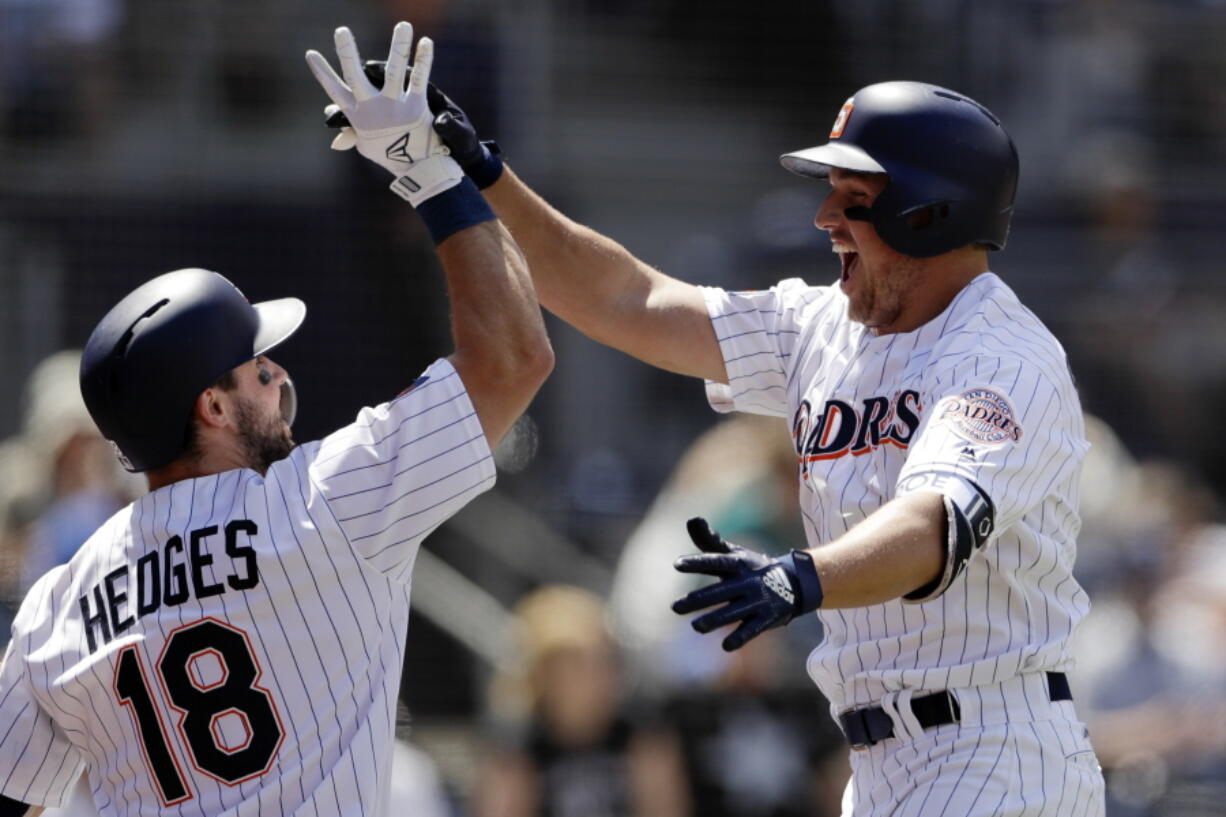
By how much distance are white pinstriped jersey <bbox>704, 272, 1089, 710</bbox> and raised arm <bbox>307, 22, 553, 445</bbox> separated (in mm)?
590

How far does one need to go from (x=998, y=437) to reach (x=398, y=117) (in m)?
1.17

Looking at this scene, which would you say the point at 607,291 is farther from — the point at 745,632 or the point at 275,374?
the point at 745,632

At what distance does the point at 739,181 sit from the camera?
26.2 ft

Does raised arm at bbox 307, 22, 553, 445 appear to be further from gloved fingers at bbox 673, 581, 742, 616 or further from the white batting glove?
gloved fingers at bbox 673, 581, 742, 616

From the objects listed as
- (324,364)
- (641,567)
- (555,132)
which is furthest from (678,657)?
(555,132)

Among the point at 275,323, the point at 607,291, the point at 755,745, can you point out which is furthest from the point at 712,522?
the point at 275,323

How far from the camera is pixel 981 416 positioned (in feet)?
8.57

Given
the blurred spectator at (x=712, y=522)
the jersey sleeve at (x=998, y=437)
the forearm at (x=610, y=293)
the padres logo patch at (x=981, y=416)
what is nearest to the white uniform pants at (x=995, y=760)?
the jersey sleeve at (x=998, y=437)

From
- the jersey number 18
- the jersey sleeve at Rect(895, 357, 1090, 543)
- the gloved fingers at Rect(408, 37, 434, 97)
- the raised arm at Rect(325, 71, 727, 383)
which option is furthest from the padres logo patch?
the jersey number 18

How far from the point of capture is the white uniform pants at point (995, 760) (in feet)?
9.01

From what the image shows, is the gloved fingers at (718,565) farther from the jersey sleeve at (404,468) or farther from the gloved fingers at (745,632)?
the jersey sleeve at (404,468)

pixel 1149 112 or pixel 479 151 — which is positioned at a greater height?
pixel 479 151

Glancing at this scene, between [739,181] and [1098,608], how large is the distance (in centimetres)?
278

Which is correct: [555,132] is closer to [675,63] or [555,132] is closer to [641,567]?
[675,63]
